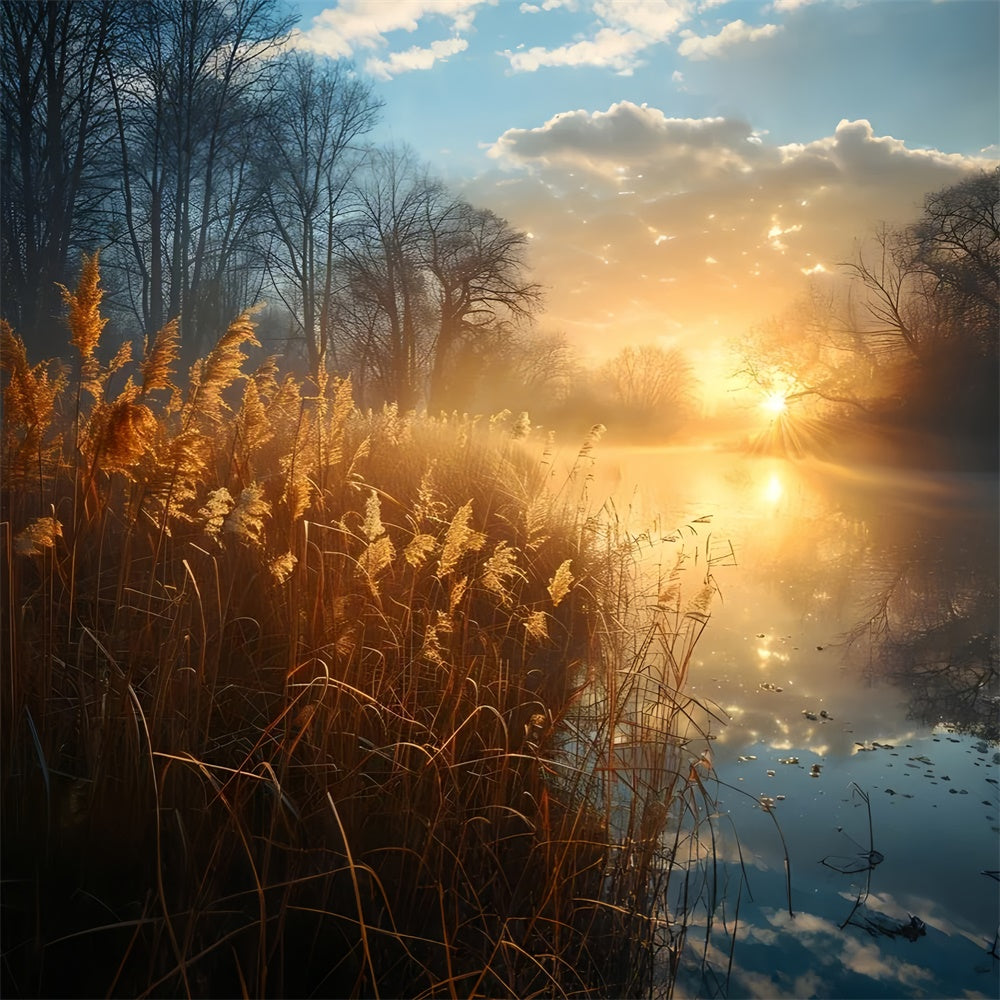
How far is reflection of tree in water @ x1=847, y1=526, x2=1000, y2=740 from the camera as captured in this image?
13.4ft

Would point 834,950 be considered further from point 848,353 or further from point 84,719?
point 848,353

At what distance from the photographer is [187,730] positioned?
6.63 ft

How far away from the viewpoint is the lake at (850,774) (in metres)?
2.24

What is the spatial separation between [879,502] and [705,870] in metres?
11.1

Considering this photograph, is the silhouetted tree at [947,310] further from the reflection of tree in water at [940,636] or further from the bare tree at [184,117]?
the bare tree at [184,117]

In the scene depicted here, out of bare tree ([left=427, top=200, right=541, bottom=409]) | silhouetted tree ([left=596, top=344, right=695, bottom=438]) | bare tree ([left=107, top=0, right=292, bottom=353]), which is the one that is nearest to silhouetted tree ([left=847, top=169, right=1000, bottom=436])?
bare tree ([left=427, top=200, right=541, bottom=409])

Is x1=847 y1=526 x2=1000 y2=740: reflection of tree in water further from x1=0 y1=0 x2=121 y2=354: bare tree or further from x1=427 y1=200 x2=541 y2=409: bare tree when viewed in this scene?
x1=427 y1=200 x2=541 y2=409: bare tree

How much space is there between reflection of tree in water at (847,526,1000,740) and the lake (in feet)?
0.06

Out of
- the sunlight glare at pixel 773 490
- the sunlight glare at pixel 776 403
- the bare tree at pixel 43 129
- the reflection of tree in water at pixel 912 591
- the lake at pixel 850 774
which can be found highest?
the bare tree at pixel 43 129

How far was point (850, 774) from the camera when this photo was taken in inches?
130

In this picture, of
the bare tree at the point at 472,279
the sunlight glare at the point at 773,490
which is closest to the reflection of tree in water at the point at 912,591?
the sunlight glare at the point at 773,490

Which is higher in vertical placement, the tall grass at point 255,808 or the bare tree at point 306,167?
the bare tree at point 306,167

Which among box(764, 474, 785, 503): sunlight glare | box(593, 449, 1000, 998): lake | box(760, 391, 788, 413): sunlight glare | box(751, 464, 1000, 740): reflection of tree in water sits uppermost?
box(760, 391, 788, 413): sunlight glare

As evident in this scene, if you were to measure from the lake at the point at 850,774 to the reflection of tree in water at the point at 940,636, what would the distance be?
0.7 inches
